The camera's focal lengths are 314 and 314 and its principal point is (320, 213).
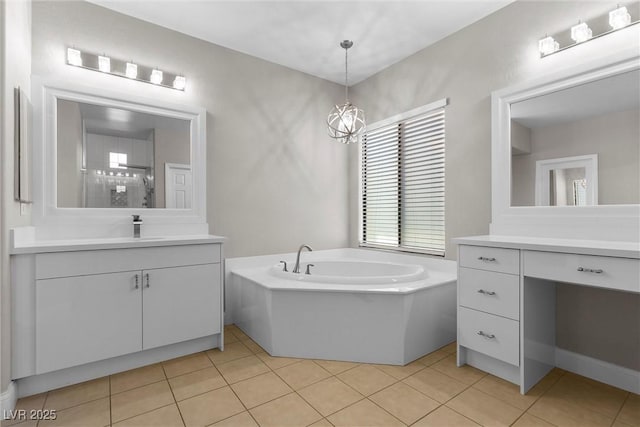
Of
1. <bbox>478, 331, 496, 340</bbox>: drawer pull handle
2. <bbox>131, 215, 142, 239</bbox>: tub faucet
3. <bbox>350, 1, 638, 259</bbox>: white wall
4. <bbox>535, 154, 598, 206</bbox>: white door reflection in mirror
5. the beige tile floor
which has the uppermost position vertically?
<bbox>350, 1, 638, 259</bbox>: white wall

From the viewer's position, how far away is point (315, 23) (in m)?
2.63

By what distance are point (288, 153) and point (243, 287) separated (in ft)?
4.84

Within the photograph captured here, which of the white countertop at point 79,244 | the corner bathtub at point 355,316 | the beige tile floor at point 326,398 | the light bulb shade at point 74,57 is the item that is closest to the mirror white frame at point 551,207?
the corner bathtub at point 355,316

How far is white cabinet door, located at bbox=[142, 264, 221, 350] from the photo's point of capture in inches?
83.1

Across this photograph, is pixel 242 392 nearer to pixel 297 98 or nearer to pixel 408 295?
pixel 408 295

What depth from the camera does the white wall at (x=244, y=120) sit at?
2361 millimetres

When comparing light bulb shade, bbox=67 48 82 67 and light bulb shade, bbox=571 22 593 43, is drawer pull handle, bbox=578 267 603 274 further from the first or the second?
light bulb shade, bbox=67 48 82 67

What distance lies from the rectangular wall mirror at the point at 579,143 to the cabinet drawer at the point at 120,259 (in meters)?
2.36

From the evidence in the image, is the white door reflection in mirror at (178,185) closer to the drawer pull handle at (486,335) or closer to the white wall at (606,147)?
the drawer pull handle at (486,335)

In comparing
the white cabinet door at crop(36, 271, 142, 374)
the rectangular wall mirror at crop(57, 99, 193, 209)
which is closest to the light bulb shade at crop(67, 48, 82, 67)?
the rectangular wall mirror at crop(57, 99, 193, 209)

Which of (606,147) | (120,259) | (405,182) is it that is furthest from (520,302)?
(120,259)

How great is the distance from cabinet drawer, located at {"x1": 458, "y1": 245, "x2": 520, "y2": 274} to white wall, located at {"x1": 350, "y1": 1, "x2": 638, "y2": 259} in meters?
0.59

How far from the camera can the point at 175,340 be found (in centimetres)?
220

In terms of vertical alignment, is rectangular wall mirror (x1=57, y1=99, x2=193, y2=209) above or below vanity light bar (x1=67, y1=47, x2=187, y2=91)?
below
